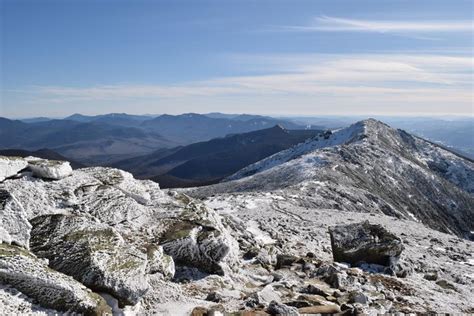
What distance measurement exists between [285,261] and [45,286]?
17165 millimetres

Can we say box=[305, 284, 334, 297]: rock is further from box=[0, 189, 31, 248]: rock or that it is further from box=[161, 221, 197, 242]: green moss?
box=[0, 189, 31, 248]: rock

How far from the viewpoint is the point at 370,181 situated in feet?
387

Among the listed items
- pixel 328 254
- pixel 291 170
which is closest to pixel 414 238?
pixel 328 254

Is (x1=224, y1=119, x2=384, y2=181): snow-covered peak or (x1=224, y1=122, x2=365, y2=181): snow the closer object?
(x1=224, y1=119, x2=384, y2=181): snow-covered peak

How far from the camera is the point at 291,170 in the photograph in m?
111

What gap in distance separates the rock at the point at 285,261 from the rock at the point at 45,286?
1503 cm

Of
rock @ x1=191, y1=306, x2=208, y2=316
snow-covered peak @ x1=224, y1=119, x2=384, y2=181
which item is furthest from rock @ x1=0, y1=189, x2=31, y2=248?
snow-covered peak @ x1=224, y1=119, x2=384, y2=181

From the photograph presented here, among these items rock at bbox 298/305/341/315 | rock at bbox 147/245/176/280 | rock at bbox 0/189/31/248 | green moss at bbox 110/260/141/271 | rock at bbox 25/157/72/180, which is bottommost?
rock at bbox 298/305/341/315

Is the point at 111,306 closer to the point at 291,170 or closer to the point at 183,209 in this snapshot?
the point at 183,209

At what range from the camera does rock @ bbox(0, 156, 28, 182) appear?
20.9m

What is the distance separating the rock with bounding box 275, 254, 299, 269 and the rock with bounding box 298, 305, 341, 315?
815cm

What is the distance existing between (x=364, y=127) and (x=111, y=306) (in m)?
181

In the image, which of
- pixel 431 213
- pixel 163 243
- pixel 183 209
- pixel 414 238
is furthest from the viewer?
pixel 431 213

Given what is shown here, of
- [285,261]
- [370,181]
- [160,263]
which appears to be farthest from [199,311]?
[370,181]
